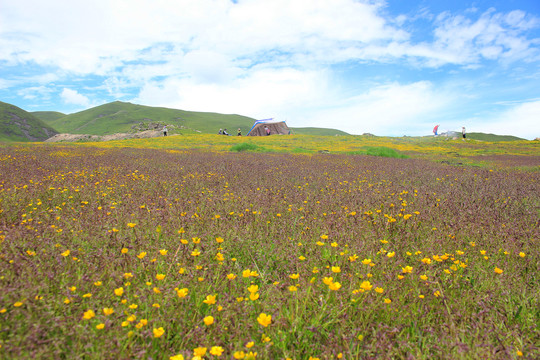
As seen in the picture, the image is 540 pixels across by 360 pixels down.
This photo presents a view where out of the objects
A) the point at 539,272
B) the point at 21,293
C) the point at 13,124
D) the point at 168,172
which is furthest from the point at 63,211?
the point at 13,124

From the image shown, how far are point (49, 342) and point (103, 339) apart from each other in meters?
0.31

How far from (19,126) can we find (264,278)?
165 metres

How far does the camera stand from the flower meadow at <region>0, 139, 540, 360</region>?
5.87 feet

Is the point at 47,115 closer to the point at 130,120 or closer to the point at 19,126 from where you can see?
the point at 19,126

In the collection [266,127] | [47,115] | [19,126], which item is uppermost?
[47,115]

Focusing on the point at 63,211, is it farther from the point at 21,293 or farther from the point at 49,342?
the point at 49,342

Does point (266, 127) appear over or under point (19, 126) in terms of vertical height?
under

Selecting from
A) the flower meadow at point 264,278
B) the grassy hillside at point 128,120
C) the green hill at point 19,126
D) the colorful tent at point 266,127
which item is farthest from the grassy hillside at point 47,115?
the flower meadow at point 264,278

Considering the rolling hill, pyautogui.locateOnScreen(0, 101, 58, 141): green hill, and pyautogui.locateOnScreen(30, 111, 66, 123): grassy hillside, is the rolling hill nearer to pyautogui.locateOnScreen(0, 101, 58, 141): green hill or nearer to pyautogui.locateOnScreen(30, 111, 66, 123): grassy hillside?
pyautogui.locateOnScreen(0, 101, 58, 141): green hill

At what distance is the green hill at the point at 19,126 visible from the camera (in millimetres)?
115062

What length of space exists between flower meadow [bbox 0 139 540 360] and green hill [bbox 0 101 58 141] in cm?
14904

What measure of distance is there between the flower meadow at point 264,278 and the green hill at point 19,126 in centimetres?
14904

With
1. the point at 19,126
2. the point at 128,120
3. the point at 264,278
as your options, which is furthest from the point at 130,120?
the point at 264,278

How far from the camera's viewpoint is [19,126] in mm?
121688
